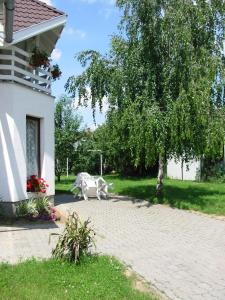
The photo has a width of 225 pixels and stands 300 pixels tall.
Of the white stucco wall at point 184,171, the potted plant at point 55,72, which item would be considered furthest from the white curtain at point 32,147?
the white stucco wall at point 184,171

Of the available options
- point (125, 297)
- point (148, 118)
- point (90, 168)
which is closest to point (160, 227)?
point (148, 118)

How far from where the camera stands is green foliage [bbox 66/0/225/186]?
1478 cm

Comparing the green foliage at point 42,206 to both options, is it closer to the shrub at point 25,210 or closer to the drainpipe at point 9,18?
the shrub at point 25,210

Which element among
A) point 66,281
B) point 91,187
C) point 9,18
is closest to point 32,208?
point 9,18

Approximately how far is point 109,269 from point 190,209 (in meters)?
8.29

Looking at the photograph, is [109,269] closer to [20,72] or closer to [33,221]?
[33,221]

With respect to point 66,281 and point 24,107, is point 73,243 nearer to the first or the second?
point 66,281

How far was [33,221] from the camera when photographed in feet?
38.2

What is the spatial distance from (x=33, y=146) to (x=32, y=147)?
0.06m

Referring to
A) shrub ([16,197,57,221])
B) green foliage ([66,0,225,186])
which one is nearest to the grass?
shrub ([16,197,57,221])

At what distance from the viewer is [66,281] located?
644 centimetres

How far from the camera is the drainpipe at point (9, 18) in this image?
874cm

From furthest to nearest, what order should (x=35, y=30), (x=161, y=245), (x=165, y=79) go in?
(x=165, y=79), (x=35, y=30), (x=161, y=245)

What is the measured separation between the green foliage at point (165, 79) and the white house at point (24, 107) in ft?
8.32
